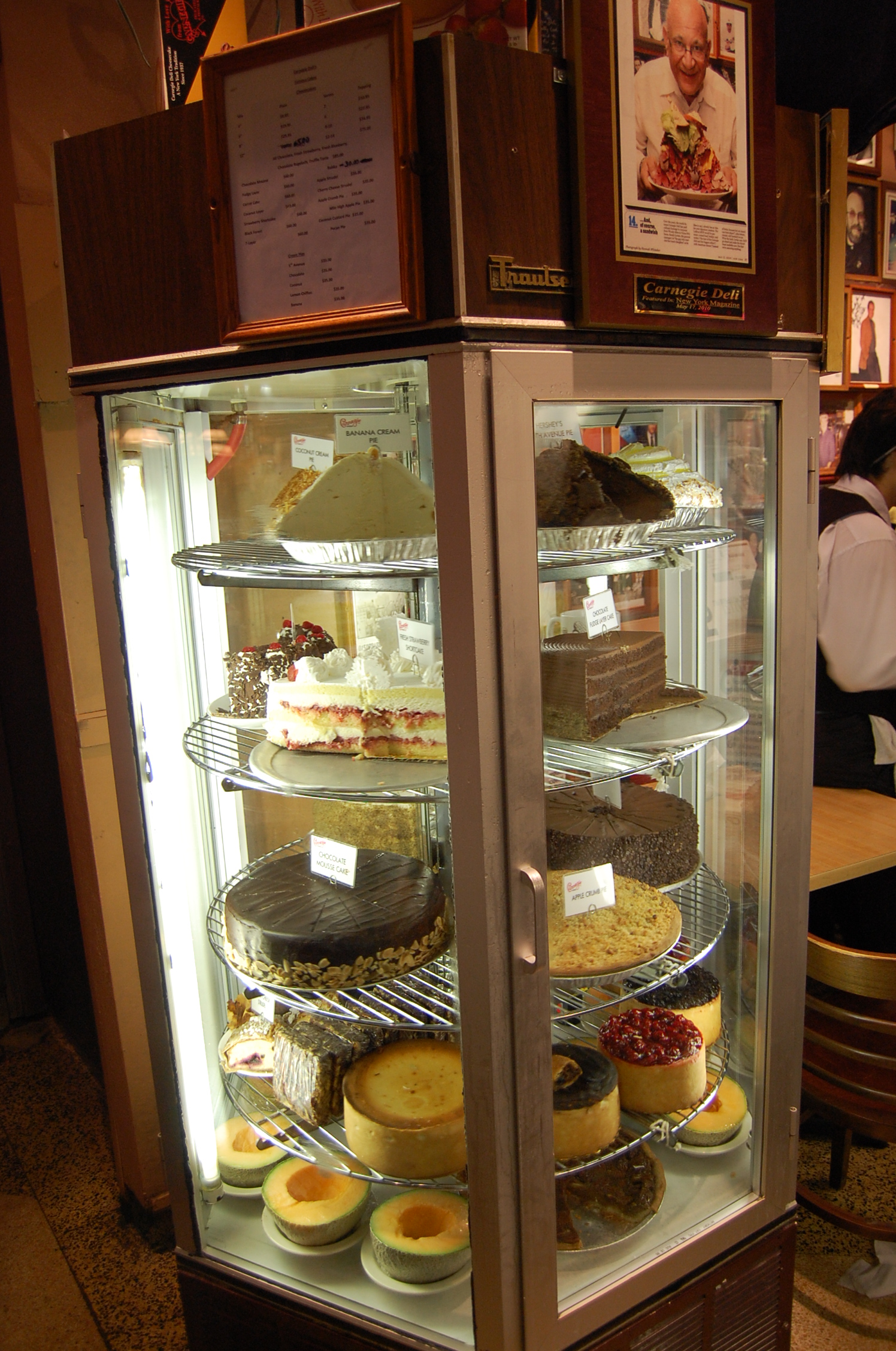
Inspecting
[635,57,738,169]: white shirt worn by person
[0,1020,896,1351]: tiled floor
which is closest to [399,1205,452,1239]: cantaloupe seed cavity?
[0,1020,896,1351]: tiled floor

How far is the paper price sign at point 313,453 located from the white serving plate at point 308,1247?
1.46m

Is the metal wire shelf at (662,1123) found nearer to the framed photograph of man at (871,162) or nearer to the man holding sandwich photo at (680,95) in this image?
the man holding sandwich photo at (680,95)

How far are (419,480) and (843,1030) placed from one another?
1.62 metres

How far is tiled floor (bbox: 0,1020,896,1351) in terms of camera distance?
6.93 ft

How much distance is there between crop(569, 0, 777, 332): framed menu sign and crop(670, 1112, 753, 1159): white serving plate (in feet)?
5.00

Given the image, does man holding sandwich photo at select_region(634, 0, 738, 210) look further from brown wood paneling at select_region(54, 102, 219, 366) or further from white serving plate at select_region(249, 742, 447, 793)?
white serving plate at select_region(249, 742, 447, 793)

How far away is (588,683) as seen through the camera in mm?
1583

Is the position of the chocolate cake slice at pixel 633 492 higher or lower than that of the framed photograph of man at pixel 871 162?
lower

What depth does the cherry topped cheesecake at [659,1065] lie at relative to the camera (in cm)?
175

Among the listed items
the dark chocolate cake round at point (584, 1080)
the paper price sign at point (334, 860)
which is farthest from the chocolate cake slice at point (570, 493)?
the dark chocolate cake round at point (584, 1080)

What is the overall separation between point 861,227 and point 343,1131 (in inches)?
151

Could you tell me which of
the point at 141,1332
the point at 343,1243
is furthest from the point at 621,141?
the point at 141,1332

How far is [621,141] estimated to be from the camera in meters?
1.21

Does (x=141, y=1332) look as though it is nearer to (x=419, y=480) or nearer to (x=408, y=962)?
(x=408, y=962)
